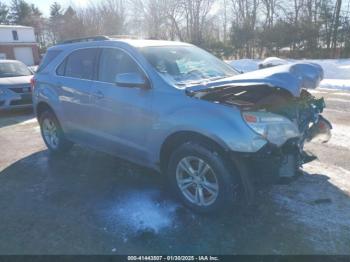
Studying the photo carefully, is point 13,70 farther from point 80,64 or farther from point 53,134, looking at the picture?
point 80,64

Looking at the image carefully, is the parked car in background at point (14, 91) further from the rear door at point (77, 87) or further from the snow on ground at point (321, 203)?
the snow on ground at point (321, 203)

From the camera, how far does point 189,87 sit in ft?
11.4

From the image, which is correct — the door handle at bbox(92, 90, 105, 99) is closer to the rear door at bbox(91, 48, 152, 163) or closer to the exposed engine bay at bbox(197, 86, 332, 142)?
the rear door at bbox(91, 48, 152, 163)

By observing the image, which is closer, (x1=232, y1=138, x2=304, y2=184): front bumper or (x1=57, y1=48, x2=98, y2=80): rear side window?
(x1=232, y1=138, x2=304, y2=184): front bumper

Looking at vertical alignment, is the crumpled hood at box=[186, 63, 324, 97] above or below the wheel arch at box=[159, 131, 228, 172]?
above

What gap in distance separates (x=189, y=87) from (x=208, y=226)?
1468mm

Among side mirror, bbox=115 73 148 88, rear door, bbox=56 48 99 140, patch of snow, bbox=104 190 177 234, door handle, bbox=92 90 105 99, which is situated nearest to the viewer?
patch of snow, bbox=104 190 177 234

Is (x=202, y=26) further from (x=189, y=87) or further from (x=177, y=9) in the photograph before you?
(x=189, y=87)

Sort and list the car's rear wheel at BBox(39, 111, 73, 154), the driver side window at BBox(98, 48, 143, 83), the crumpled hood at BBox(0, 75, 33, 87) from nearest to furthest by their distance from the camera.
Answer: the driver side window at BBox(98, 48, 143, 83), the car's rear wheel at BBox(39, 111, 73, 154), the crumpled hood at BBox(0, 75, 33, 87)

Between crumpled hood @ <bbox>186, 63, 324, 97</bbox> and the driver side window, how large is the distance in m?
0.96

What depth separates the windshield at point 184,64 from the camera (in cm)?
382

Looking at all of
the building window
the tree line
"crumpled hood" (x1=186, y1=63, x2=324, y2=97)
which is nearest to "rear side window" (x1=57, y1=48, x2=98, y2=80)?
"crumpled hood" (x1=186, y1=63, x2=324, y2=97)

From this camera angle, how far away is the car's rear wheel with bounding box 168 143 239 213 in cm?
320

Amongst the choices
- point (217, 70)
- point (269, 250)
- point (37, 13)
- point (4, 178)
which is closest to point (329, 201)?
point (269, 250)
